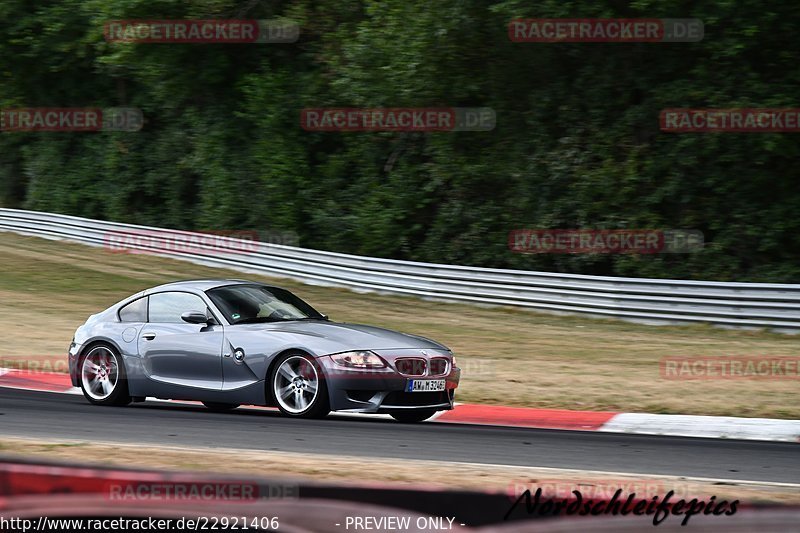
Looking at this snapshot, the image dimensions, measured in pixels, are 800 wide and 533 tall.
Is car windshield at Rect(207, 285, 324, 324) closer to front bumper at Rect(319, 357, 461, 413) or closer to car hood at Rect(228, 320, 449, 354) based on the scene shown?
car hood at Rect(228, 320, 449, 354)

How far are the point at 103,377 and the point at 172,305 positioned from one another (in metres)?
1.07

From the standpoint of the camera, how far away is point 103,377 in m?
10.9

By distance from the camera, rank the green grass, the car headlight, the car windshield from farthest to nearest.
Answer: the green grass → the car windshield → the car headlight

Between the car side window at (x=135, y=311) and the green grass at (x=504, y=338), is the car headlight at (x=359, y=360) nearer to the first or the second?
the car side window at (x=135, y=311)

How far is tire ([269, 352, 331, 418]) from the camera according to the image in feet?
31.3

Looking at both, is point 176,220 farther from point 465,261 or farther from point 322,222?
point 465,261

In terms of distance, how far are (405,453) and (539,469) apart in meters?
1.11

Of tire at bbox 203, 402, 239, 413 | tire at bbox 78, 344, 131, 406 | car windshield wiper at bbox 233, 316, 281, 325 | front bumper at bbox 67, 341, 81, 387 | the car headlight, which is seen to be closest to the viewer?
the car headlight

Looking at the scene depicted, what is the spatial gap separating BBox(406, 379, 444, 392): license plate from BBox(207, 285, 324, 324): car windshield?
5.06 feet

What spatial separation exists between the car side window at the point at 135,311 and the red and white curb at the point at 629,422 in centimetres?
223

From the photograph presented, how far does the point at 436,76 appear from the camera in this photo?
23844 mm

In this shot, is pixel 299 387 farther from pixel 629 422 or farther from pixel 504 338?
pixel 504 338

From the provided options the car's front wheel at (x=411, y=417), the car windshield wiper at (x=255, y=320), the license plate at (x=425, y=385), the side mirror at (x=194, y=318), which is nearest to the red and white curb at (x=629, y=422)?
the car's front wheel at (x=411, y=417)

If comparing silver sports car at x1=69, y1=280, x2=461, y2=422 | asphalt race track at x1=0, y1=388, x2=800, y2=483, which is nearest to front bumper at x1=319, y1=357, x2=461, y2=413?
silver sports car at x1=69, y1=280, x2=461, y2=422
